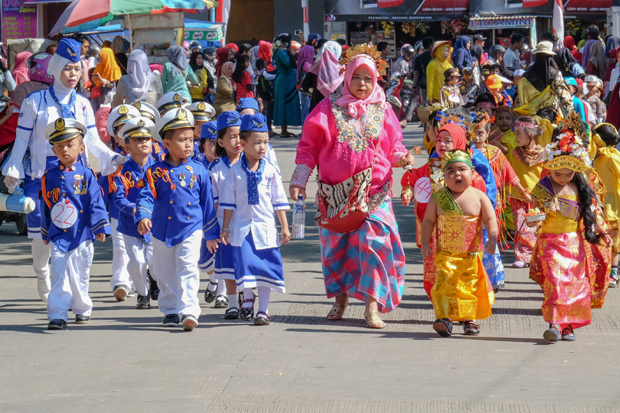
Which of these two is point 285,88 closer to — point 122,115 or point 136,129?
point 122,115

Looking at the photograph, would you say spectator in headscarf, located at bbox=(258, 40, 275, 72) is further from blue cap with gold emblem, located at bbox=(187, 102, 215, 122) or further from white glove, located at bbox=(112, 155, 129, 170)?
white glove, located at bbox=(112, 155, 129, 170)

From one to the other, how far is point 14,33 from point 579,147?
84.2ft

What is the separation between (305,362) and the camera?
6055 millimetres

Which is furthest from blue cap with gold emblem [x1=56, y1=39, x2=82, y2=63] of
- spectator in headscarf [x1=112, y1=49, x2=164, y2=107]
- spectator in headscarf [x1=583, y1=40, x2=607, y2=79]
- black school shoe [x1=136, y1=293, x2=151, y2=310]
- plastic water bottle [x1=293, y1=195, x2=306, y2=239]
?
spectator in headscarf [x1=583, y1=40, x2=607, y2=79]

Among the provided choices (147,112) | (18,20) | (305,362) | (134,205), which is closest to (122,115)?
(147,112)

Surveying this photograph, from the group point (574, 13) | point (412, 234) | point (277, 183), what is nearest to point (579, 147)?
point (277, 183)

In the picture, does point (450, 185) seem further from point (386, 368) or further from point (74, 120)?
point (74, 120)

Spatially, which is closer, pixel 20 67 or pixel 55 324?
pixel 55 324

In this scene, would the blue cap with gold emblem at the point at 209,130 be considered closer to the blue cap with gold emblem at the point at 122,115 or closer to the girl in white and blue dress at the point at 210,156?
the girl in white and blue dress at the point at 210,156

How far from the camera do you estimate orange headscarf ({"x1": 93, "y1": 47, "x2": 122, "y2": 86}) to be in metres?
13.9

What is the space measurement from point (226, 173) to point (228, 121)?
386mm

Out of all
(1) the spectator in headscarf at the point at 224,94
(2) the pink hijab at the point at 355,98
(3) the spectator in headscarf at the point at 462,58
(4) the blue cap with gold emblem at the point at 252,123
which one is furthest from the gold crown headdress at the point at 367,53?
(3) the spectator in headscarf at the point at 462,58

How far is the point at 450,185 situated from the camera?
677 centimetres

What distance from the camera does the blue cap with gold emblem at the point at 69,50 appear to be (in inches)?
311
